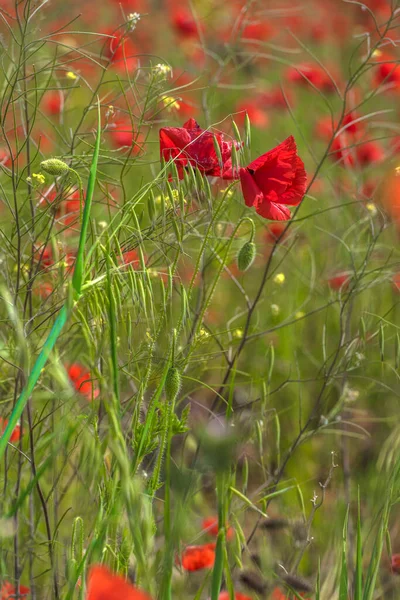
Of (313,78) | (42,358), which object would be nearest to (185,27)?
(313,78)

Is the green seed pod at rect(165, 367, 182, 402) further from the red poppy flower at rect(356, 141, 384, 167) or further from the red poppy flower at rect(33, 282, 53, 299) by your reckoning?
the red poppy flower at rect(356, 141, 384, 167)

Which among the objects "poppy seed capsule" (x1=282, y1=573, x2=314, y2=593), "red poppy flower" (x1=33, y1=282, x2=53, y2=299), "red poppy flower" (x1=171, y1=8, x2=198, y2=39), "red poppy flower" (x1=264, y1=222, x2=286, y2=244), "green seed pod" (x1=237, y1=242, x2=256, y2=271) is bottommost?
"poppy seed capsule" (x1=282, y1=573, x2=314, y2=593)

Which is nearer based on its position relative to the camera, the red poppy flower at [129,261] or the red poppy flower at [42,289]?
the red poppy flower at [129,261]

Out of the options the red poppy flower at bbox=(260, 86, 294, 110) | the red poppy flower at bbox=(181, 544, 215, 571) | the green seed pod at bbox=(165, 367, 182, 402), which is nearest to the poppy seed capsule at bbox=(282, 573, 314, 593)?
the red poppy flower at bbox=(181, 544, 215, 571)

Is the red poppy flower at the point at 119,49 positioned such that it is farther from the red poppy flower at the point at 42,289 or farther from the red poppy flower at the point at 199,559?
the red poppy flower at the point at 199,559

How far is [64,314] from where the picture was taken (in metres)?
0.62

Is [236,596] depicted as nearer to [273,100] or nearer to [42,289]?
[42,289]

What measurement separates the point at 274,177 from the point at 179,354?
199mm

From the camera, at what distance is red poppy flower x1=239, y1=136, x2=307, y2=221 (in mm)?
811

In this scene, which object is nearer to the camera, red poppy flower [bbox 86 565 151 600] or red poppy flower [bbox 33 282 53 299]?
red poppy flower [bbox 86 565 151 600]

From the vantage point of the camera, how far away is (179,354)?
2.71ft

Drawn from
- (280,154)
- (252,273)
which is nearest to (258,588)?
(280,154)

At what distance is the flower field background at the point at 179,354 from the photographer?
0.70 meters

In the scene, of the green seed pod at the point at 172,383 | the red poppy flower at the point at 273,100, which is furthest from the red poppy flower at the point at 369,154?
the green seed pod at the point at 172,383
